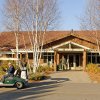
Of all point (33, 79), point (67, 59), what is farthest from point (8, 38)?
point (33, 79)

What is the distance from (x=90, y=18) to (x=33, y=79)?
541 inches

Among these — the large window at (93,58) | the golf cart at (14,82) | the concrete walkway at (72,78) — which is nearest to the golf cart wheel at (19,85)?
the golf cart at (14,82)

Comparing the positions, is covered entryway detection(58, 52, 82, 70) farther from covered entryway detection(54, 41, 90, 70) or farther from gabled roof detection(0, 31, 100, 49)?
gabled roof detection(0, 31, 100, 49)

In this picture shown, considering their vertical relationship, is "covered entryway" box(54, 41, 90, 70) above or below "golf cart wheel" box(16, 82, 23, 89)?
above

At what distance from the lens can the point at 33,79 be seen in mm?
25609

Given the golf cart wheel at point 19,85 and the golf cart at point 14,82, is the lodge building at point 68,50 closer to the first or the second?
the golf cart at point 14,82

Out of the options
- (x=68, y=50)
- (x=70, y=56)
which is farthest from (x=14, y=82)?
(x=70, y=56)

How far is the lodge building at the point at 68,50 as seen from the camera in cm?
3997

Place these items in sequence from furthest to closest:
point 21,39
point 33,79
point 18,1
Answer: point 21,39, point 18,1, point 33,79

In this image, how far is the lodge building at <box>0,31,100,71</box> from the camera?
131ft

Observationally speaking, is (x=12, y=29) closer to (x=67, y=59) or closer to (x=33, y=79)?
(x=67, y=59)

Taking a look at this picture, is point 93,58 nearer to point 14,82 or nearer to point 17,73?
point 17,73

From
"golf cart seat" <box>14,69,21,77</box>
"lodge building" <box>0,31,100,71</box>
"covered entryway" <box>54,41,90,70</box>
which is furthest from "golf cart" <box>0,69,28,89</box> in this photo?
"covered entryway" <box>54,41,90,70</box>

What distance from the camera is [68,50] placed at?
39875mm
